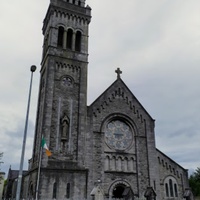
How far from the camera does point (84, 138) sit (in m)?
26.9

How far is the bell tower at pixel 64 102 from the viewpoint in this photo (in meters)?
24.2

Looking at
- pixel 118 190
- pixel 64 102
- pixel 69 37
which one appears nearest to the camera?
pixel 118 190

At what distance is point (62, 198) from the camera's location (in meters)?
23.2

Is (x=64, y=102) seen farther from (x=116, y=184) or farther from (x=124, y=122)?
(x=116, y=184)

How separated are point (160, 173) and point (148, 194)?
5.12 metres

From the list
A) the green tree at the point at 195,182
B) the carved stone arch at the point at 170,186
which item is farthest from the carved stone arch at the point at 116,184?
the green tree at the point at 195,182

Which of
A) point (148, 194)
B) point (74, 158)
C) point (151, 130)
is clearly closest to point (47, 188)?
point (74, 158)

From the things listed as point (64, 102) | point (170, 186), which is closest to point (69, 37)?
point (64, 102)

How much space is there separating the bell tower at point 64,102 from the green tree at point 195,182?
113 ft

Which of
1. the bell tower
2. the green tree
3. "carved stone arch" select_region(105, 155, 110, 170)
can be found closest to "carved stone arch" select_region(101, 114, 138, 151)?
"carved stone arch" select_region(105, 155, 110, 170)

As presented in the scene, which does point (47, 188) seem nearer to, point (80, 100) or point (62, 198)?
point (62, 198)

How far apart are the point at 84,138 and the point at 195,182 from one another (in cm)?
3800

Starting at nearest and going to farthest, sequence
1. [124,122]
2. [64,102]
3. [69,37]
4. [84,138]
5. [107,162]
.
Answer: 1. [84,138]
2. [107,162]
3. [64,102]
4. [124,122]
5. [69,37]

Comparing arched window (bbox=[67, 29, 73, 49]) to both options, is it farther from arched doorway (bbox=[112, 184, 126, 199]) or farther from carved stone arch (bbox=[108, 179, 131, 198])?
arched doorway (bbox=[112, 184, 126, 199])
